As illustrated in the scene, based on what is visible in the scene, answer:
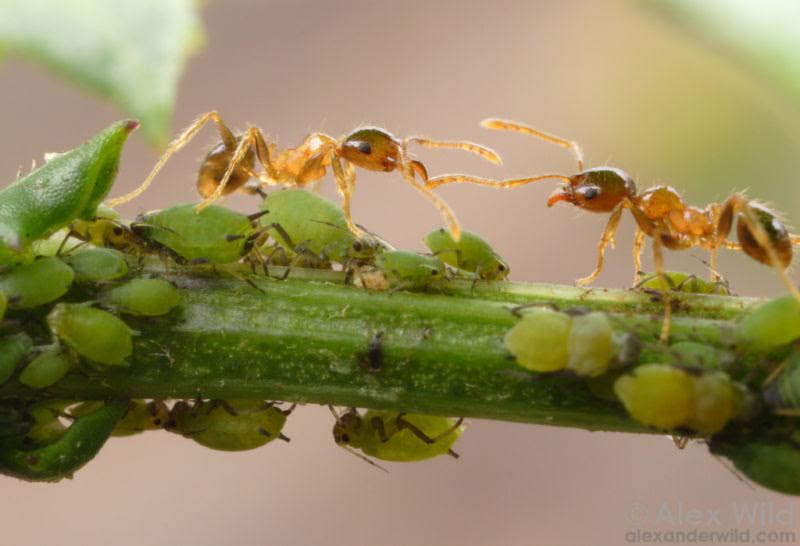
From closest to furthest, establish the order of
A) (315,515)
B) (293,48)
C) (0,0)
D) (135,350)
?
(135,350)
(0,0)
(315,515)
(293,48)

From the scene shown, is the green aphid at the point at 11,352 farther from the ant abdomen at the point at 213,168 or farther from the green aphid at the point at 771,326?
the ant abdomen at the point at 213,168

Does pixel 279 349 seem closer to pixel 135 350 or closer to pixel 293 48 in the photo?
pixel 135 350

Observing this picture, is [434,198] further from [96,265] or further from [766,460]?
[766,460]

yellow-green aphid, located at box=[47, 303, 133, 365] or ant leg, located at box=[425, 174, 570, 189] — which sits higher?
ant leg, located at box=[425, 174, 570, 189]

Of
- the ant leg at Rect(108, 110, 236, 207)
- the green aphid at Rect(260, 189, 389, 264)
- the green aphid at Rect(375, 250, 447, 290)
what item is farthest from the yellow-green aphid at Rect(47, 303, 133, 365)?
the ant leg at Rect(108, 110, 236, 207)

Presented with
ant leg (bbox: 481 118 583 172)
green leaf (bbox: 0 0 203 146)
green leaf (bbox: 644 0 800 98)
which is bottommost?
ant leg (bbox: 481 118 583 172)

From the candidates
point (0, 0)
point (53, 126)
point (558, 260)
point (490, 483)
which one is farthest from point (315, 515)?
point (0, 0)

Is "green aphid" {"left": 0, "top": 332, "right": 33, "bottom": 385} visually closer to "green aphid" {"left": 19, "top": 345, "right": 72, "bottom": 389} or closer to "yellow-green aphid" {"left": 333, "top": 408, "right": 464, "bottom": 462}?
"green aphid" {"left": 19, "top": 345, "right": 72, "bottom": 389}
